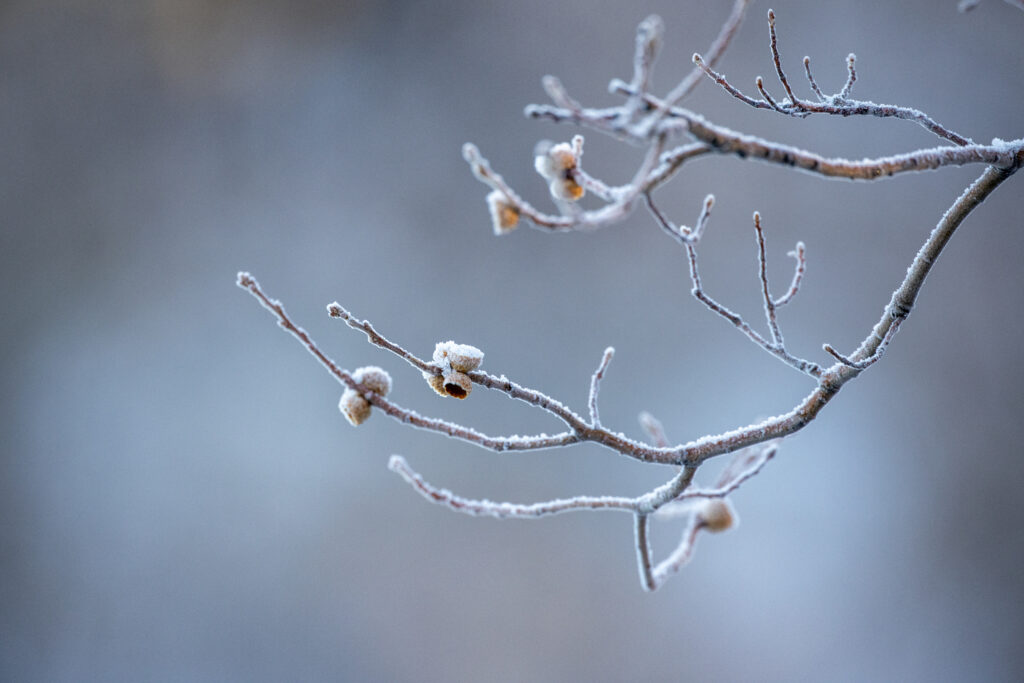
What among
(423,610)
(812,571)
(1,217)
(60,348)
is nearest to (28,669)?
(60,348)

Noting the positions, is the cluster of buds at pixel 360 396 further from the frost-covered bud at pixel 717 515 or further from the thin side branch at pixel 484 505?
the frost-covered bud at pixel 717 515

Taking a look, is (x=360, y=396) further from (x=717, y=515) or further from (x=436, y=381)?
(x=717, y=515)

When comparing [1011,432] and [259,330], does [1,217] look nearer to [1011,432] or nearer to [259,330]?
[259,330]

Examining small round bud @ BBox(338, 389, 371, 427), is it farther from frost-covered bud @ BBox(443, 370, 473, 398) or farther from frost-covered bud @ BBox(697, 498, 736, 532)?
frost-covered bud @ BBox(697, 498, 736, 532)

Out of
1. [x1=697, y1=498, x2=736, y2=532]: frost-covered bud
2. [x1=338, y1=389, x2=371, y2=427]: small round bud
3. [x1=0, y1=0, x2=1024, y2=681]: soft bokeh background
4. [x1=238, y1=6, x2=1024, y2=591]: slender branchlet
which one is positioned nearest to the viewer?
[x1=238, y1=6, x2=1024, y2=591]: slender branchlet

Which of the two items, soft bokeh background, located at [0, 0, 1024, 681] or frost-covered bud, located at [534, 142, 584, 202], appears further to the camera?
soft bokeh background, located at [0, 0, 1024, 681]

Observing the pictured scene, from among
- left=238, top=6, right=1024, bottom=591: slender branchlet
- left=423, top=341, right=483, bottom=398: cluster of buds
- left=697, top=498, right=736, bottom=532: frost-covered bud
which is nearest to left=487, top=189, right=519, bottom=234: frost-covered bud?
left=238, top=6, right=1024, bottom=591: slender branchlet

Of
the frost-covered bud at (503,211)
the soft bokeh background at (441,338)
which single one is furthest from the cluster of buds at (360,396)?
the soft bokeh background at (441,338)

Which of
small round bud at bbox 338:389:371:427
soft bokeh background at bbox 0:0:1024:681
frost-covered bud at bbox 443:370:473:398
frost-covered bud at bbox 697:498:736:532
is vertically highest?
soft bokeh background at bbox 0:0:1024:681

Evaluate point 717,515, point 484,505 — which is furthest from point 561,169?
point 717,515
